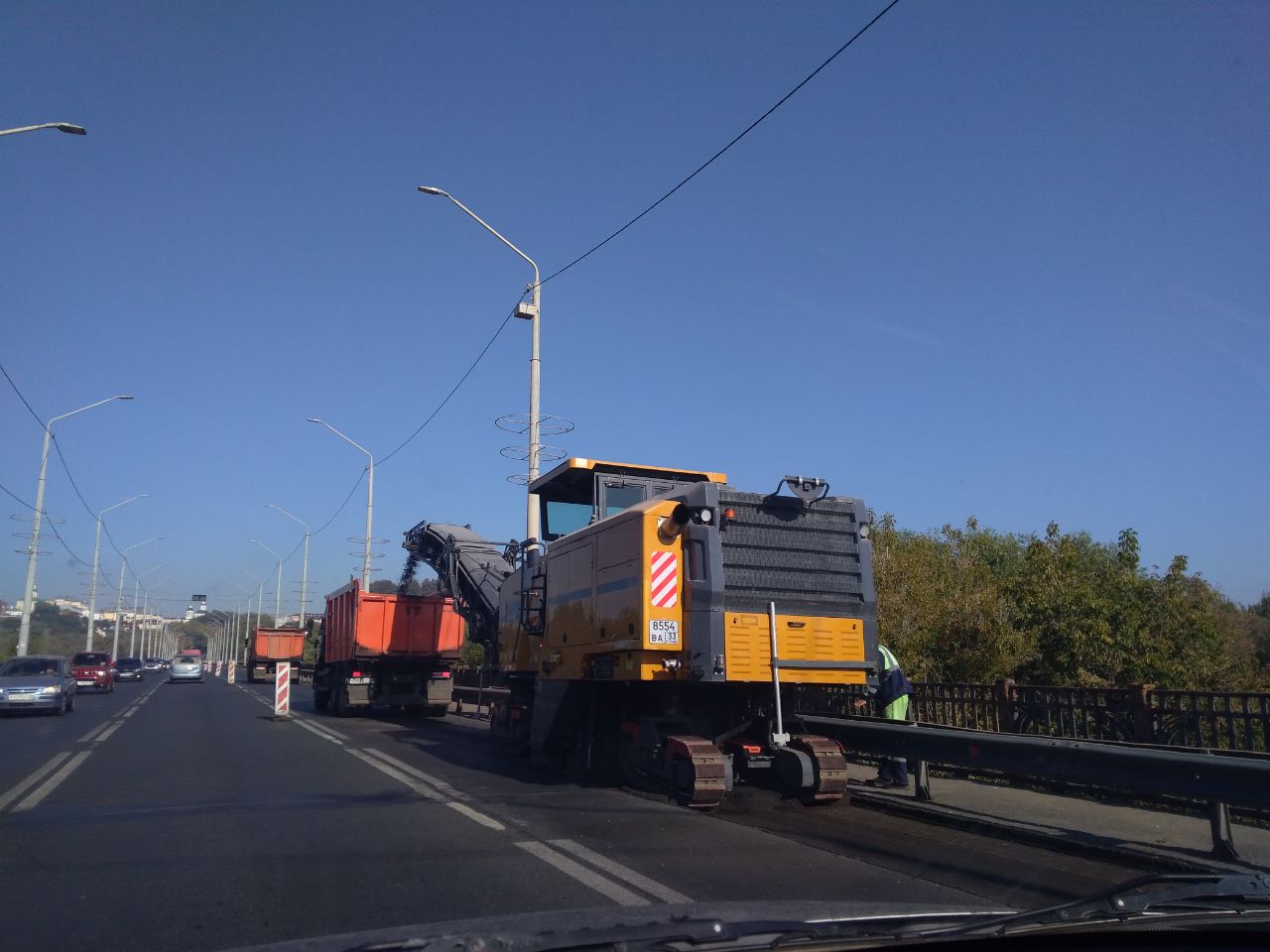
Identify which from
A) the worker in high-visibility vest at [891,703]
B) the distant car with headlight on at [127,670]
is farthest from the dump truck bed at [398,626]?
the distant car with headlight on at [127,670]

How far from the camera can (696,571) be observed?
9445 mm

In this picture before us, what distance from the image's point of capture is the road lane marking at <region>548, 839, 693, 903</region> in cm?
590

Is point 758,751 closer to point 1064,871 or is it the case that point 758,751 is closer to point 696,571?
point 696,571

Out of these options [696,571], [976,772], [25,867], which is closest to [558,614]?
[696,571]

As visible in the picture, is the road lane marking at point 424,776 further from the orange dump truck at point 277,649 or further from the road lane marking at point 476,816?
the orange dump truck at point 277,649

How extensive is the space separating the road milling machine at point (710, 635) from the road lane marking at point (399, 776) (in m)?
1.71

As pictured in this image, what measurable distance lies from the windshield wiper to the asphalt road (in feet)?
7.94

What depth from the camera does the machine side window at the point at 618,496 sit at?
39.7ft

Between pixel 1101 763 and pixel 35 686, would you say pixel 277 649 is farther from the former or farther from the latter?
pixel 1101 763

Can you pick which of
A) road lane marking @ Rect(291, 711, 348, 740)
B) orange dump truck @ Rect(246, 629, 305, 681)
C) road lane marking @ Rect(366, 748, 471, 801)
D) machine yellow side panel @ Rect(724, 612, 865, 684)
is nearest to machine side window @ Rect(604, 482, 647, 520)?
machine yellow side panel @ Rect(724, 612, 865, 684)

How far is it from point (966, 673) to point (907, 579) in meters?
1.80

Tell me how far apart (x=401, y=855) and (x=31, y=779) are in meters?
6.78

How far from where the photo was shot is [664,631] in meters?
9.42

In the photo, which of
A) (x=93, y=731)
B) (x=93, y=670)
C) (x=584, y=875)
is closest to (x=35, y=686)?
(x=93, y=731)
